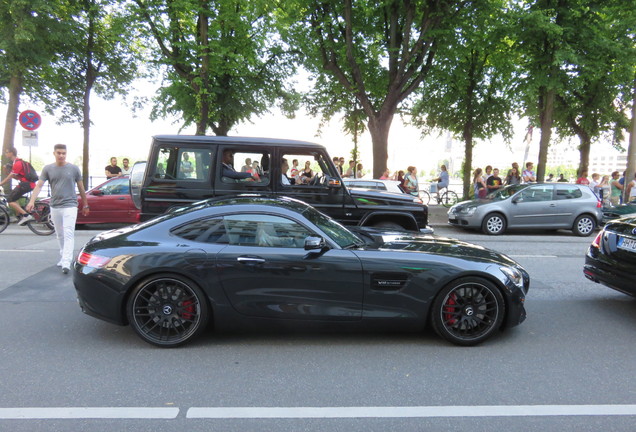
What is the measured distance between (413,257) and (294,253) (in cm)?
108

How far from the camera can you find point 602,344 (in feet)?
13.7

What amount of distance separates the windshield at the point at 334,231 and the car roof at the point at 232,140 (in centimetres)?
236

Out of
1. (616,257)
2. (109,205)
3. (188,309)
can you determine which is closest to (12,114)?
(109,205)

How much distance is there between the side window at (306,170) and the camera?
677 centimetres

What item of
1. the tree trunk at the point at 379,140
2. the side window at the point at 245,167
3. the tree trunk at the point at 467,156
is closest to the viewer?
the side window at the point at 245,167

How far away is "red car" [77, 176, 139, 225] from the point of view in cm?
1096

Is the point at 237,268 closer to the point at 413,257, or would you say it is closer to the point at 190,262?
the point at 190,262

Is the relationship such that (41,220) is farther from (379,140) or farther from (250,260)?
(379,140)

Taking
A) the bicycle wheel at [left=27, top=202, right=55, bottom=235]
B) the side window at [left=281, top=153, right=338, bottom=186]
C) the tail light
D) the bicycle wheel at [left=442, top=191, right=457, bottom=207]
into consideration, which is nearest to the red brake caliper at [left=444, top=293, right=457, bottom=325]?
the tail light

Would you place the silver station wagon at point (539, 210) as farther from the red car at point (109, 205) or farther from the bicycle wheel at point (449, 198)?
the red car at point (109, 205)

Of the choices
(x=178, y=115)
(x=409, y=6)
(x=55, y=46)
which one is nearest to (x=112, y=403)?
(x=409, y=6)

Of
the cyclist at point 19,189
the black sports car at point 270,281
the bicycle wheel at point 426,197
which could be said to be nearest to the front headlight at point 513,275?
the black sports car at point 270,281

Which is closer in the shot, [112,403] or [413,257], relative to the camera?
[112,403]

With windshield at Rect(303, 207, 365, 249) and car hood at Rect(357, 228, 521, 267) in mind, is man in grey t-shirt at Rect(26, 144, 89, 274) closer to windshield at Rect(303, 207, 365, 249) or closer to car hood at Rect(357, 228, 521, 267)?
windshield at Rect(303, 207, 365, 249)
